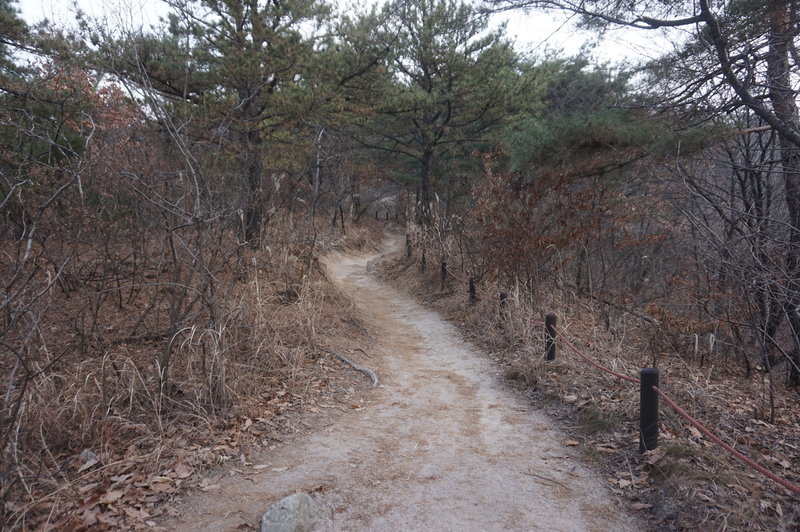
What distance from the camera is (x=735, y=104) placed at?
A: 5.30m

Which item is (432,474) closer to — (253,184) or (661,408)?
(661,408)

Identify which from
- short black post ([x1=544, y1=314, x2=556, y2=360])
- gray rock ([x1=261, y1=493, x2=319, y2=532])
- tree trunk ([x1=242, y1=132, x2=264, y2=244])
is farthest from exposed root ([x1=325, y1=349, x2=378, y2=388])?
gray rock ([x1=261, y1=493, x2=319, y2=532])

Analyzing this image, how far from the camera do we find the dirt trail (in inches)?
127

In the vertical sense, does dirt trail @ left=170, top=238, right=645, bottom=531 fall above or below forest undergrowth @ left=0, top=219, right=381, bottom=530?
below

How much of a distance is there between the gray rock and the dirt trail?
0.39ft

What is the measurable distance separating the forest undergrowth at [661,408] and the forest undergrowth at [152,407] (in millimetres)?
2513

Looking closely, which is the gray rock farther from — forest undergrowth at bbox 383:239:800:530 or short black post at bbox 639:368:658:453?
short black post at bbox 639:368:658:453

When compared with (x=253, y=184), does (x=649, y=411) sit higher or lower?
lower

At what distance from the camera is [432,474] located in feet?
12.5

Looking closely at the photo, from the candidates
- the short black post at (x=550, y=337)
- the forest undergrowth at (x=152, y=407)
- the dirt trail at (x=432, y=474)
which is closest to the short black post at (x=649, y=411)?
the dirt trail at (x=432, y=474)

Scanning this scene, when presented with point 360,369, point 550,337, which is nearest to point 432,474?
point 360,369

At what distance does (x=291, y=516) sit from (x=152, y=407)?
7.22 ft

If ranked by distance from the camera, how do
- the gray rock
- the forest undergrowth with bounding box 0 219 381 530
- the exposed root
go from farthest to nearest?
the exposed root → the forest undergrowth with bounding box 0 219 381 530 → the gray rock

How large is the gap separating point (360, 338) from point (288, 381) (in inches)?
100
